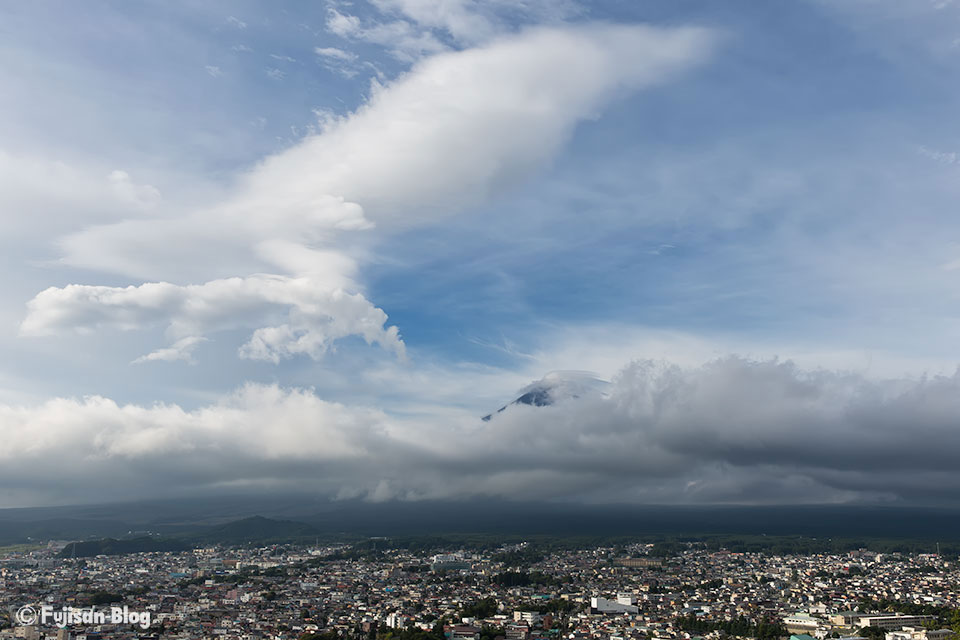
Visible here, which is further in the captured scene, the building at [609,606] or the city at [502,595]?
the building at [609,606]

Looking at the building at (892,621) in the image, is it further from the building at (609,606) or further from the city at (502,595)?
the building at (609,606)

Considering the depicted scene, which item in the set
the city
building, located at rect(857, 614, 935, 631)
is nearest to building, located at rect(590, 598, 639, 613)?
the city

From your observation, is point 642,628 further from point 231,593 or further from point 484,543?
point 484,543

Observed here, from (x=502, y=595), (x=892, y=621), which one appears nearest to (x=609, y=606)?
(x=502, y=595)

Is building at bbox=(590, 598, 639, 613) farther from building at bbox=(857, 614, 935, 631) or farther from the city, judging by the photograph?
building at bbox=(857, 614, 935, 631)

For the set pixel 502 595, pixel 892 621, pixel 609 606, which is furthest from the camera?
pixel 502 595

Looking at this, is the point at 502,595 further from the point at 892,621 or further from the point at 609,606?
the point at 892,621

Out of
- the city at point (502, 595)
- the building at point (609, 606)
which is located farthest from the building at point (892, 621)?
the building at point (609, 606)

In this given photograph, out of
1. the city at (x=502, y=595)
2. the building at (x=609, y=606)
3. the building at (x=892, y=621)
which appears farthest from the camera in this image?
the building at (x=609, y=606)

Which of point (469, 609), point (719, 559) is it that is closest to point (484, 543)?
point (719, 559)

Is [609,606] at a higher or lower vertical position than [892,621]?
lower

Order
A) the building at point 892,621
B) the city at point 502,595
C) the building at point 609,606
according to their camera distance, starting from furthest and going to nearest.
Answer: the building at point 609,606, the building at point 892,621, the city at point 502,595
